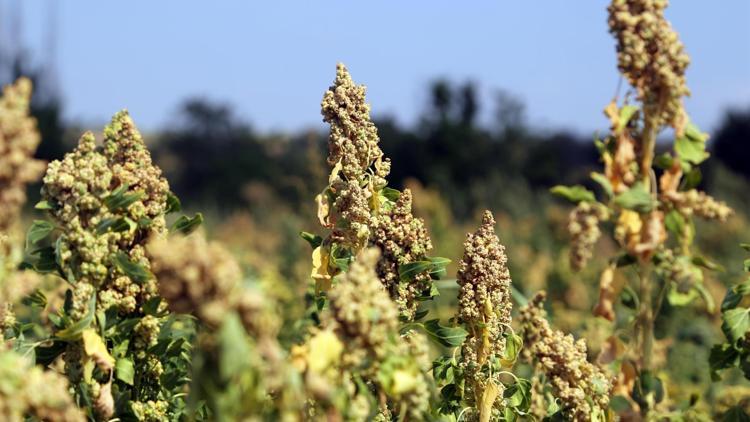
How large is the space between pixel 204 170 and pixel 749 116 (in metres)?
21.7

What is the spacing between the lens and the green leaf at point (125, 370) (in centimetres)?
206

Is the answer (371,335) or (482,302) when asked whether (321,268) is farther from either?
(371,335)

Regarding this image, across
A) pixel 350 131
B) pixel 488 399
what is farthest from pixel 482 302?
pixel 350 131

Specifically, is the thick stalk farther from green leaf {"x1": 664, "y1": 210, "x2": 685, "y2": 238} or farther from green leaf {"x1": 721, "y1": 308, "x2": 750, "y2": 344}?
green leaf {"x1": 721, "y1": 308, "x2": 750, "y2": 344}

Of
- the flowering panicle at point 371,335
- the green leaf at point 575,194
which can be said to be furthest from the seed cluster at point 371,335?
the green leaf at point 575,194

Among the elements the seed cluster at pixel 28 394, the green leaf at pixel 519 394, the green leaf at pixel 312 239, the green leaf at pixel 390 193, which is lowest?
the seed cluster at pixel 28 394

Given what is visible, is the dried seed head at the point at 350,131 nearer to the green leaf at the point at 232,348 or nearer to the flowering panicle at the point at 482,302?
the flowering panicle at the point at 482,302

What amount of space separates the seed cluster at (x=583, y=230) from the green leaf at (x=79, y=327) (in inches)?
37.5

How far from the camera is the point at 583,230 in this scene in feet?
5.38

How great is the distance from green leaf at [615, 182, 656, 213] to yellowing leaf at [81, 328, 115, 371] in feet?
3.42

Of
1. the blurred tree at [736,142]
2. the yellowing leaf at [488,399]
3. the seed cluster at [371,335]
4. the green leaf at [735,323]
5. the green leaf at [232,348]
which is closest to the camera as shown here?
the green leaf at [232,348]

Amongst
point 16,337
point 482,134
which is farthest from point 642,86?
point 482,134

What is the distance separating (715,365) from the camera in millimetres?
2197

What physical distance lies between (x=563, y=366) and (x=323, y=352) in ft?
2.20
